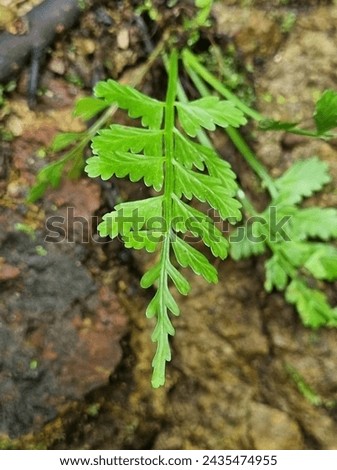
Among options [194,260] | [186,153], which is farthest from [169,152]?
[194,260]

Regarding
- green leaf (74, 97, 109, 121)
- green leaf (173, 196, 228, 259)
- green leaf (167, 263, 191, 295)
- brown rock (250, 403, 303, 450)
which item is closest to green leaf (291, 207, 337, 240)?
green leaf (173, 196, 228, 259)

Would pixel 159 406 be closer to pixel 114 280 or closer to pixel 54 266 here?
pixel 114 280

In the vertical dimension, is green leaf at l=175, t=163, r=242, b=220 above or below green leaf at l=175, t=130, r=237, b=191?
below

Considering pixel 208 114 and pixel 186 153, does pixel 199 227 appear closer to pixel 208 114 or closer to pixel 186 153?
pixel 186 153

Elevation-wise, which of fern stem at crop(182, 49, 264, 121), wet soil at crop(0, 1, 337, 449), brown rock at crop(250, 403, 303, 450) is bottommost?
brown rock at crop(250, 403, 303, 450)

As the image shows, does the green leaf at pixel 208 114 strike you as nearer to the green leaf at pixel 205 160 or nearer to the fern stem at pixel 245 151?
the green leaf at pixel 205 160

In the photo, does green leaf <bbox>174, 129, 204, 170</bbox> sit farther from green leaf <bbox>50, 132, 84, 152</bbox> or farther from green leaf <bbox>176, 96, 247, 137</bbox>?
green leaf <bbox>50, 132, 84, 152</bbox>

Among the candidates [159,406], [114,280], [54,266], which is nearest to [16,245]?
[54,266]
